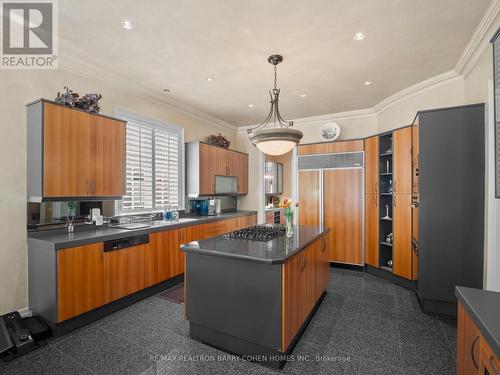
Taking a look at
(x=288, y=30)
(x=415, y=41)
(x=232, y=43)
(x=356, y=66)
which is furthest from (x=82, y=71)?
(x=415, y=41)

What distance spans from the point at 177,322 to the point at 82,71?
10.3 feet

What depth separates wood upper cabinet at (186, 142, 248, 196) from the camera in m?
4.55

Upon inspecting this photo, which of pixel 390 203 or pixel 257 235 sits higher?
pixel 390 203

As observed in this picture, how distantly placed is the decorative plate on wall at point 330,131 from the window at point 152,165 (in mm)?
2814

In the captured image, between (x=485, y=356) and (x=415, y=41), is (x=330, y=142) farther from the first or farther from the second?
(x=485, y=356)

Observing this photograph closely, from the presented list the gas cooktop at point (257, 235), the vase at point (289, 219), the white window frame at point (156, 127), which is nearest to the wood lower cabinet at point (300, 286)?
the vase at point (289, 219)

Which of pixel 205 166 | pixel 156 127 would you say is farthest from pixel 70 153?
pixel 205 166

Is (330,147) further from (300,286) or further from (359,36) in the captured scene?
(300,286)

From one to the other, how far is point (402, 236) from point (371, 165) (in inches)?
49.4

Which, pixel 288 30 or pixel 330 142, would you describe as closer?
pixel 288 30

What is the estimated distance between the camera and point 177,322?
102 inches

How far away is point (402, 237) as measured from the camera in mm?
3662

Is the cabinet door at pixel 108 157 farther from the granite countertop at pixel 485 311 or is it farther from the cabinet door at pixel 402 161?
the cabinet door at pixel 402 161

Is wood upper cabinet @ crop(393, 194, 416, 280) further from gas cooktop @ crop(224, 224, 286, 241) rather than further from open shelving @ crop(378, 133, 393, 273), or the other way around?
gas cooktop @ crop(224, 224, 286, 241)
